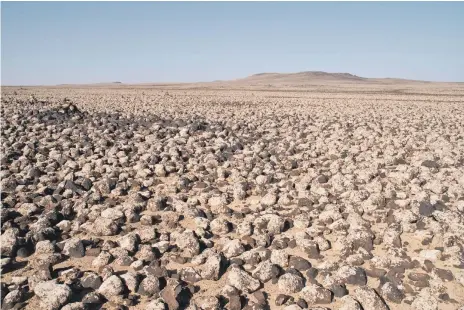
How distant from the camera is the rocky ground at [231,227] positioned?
260 centimetres

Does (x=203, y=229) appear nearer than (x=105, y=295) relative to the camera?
No

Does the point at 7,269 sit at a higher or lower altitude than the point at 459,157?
lower

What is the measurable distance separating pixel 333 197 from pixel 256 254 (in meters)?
1.59

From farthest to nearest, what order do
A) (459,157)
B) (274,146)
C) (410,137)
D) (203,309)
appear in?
(410,137) < (274,146) < (459,157) < (203,309)

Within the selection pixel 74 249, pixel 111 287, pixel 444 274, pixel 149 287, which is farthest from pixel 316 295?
pixel 74 249

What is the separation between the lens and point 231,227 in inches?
142

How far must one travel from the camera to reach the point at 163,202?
4156 millimetres


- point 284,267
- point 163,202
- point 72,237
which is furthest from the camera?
point 163,202

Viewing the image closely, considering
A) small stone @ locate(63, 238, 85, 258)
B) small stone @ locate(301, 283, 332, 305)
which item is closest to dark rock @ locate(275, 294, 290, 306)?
small stone @ locate(301, 283, 332, 305)

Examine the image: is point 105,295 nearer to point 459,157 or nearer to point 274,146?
point 274,146

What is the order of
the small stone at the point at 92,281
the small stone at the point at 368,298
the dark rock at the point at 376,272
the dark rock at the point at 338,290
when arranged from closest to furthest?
the small stone at the point at 368,298 → the dark rock at the point at 338,290 → the small stone at the point at 92,281 → the dark rock at the point at 376,272

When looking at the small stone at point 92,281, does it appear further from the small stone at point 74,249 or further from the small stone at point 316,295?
the small stone at point 316,295

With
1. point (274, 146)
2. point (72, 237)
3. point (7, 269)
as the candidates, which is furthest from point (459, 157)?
point (7, 269)

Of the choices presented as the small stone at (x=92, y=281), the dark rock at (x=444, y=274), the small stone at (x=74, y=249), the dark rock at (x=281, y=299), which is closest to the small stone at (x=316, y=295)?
the dark rock at (x=281, y=299)
